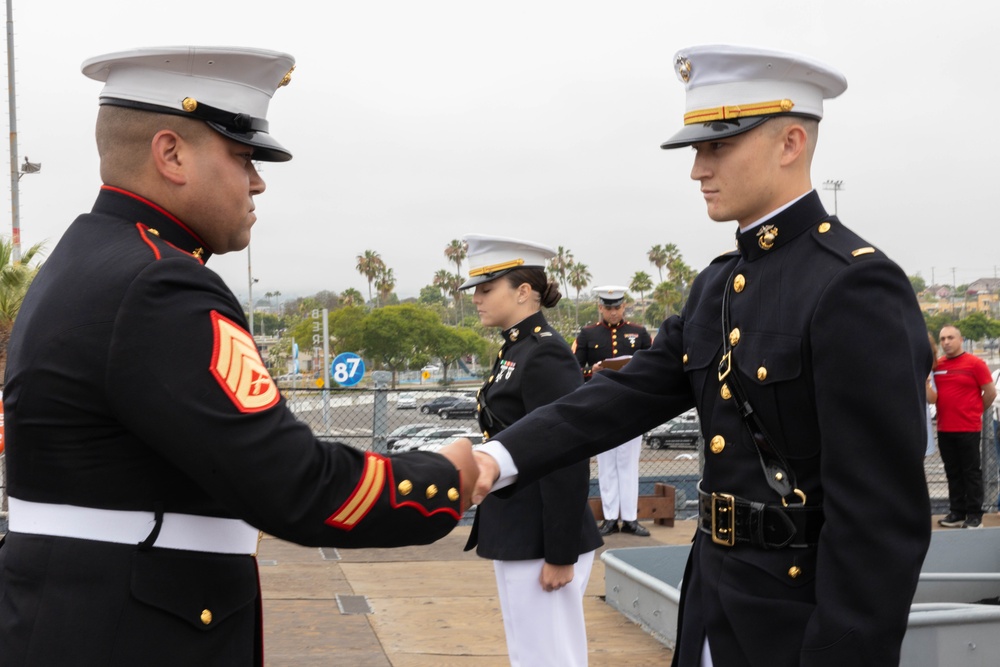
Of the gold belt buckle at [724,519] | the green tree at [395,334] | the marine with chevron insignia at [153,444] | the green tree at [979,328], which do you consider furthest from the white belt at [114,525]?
the green tree at [979,328]

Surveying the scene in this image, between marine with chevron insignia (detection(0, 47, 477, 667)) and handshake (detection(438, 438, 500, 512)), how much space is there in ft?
0.72

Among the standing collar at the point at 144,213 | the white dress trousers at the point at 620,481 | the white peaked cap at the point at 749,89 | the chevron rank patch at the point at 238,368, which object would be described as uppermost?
the white peaked cap at the point at 749,89

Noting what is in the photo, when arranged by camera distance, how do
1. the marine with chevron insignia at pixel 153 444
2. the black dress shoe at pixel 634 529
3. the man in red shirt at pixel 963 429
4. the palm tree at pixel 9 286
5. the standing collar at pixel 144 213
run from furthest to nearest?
the palm tree at pixel 9 286
the man in red shirt at pixel 963 429
the black dress shoe at pixel 634 529
the standing collar at pixel 144 213
the marine with chevron insignia at pixel 153 444

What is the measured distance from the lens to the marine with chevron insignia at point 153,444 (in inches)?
78.2

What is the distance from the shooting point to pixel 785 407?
246 centimetres

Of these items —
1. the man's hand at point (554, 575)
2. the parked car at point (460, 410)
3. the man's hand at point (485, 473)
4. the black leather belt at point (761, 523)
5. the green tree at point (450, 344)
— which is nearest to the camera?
the black leather belt at point (761, 523)

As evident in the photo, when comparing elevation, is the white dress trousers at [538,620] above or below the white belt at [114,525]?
below

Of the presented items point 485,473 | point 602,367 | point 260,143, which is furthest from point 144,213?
point 602,367

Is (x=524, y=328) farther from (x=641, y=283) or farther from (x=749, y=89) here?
(x=641, y=283)

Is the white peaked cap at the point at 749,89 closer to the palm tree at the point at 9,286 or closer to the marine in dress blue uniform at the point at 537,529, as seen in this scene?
the marine in dress blue uniform at the point at 537,529

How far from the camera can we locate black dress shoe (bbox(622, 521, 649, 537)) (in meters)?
9.06

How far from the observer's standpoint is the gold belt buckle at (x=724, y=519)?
8.35ft

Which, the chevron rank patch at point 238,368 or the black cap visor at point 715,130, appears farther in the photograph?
the black cap visor at point 715,130

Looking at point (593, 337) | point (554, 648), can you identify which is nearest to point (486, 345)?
point (593, 337)
